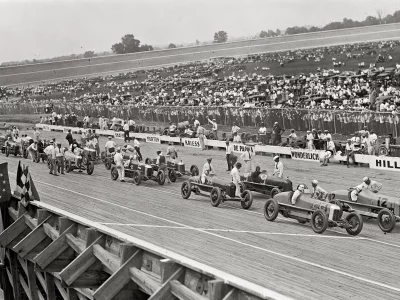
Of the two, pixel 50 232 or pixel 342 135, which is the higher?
pixel 50 232

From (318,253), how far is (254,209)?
594 cm

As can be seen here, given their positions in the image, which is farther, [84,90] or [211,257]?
[84,90]

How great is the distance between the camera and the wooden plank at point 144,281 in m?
10.8

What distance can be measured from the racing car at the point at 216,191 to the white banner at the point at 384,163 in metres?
8.45

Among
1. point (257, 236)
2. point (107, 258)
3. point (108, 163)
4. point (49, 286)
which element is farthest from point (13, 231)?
point (108, 163)

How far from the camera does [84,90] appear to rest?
8469 centimetres

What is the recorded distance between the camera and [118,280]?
11.3 meters

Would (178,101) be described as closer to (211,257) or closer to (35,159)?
(35,159)

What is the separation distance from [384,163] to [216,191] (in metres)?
9.28

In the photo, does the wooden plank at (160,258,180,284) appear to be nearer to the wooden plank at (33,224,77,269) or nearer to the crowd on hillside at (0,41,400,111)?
the wooden plank at (33,224,77,269)

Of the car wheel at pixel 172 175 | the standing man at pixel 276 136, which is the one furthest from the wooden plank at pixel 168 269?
the standing man at pixel 276 136

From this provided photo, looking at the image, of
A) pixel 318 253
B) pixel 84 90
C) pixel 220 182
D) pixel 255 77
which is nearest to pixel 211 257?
pixel 318 253

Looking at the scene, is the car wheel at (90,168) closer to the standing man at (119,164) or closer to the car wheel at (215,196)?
the standing man at (119,164)

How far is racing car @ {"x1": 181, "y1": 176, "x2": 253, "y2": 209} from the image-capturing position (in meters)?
22.5
